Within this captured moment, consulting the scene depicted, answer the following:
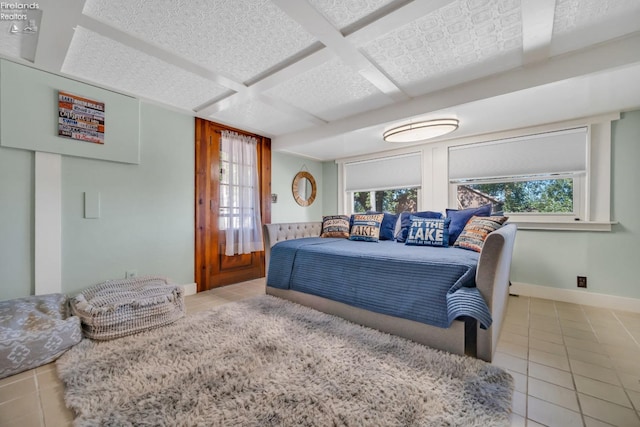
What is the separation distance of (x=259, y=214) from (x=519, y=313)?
11.2 ft

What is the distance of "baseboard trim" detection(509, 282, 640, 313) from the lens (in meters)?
2.48

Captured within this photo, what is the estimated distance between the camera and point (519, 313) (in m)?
2.46

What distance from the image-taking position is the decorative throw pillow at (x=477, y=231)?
2382mm

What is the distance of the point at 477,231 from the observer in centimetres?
245

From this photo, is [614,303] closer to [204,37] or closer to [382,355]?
[382,355]

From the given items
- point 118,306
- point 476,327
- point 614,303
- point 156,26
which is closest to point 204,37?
point 156,26

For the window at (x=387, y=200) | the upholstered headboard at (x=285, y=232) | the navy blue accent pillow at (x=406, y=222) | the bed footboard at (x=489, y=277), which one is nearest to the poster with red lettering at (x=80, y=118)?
the upholstered headboard at (x=285, y=232)

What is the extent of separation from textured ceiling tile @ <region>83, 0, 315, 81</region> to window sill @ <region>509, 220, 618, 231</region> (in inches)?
124

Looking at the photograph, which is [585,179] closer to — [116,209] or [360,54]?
[360,54]

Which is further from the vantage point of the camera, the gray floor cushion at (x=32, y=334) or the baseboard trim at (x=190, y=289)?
the baseboard trim at (x=190, y=289)

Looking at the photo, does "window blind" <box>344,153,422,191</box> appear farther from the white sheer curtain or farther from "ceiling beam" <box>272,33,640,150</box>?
the white sheer curtain

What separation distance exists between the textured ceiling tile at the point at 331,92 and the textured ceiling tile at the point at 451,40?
313mm

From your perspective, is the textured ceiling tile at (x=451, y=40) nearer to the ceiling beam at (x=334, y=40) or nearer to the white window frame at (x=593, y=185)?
the ceiling beam at (x=334, y=40)

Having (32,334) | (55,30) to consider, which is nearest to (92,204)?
(32,334)
